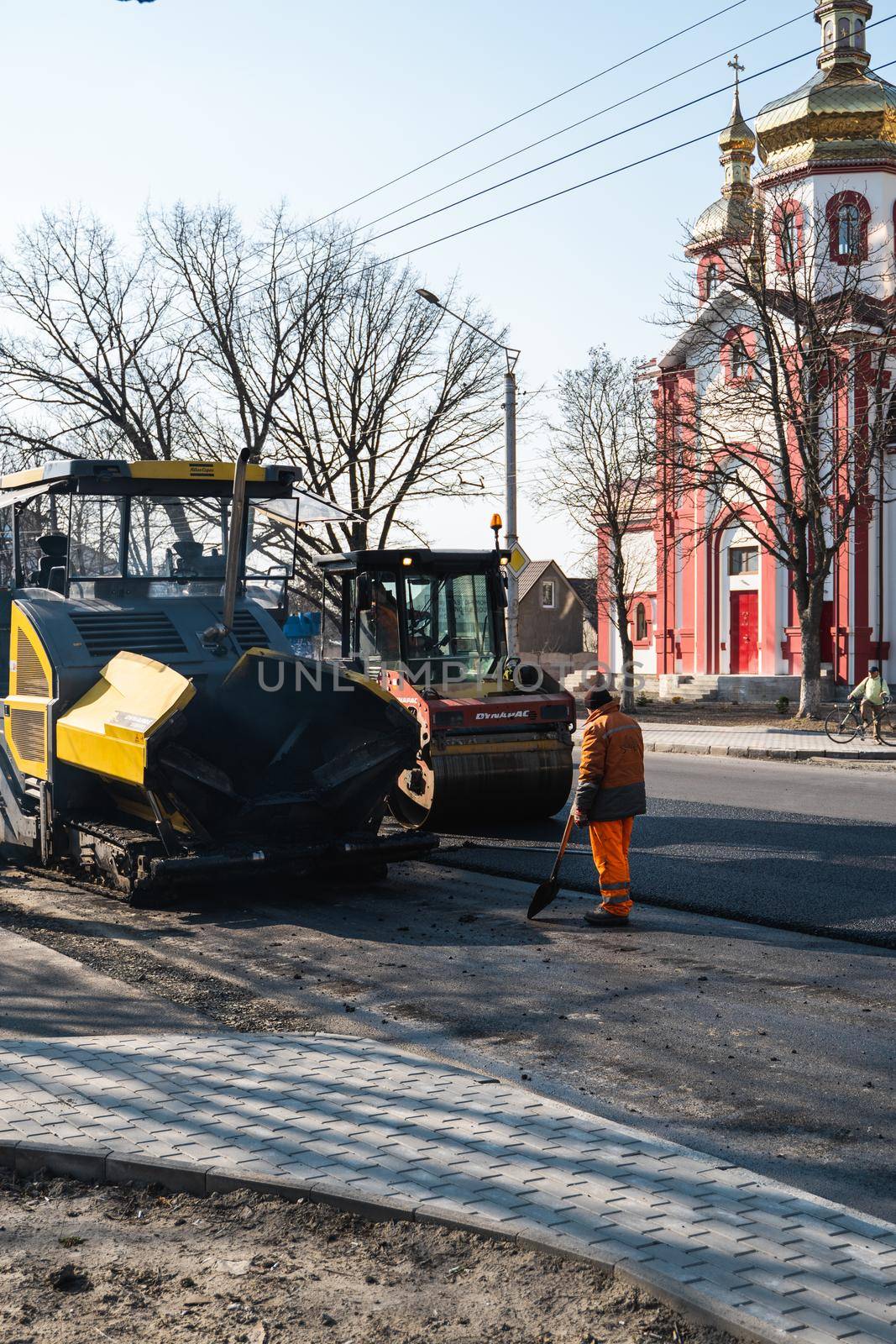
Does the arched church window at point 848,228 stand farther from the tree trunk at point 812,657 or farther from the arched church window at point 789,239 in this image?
the tree trunk at point 812,657

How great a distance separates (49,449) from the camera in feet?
112

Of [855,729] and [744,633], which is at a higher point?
[744,633]

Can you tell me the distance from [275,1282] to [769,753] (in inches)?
786

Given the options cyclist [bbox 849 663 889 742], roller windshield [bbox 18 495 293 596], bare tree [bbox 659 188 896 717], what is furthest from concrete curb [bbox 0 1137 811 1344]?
bare tree [bbox 659 188 896 717]

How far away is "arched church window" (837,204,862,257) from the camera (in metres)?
34.8

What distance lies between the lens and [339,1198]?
3.99m

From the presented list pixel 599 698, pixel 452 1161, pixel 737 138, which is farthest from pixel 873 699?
pixel 737 138

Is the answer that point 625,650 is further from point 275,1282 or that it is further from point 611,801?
point 275,1282

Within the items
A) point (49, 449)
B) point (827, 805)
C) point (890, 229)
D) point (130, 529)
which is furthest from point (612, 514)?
point (130, 529)

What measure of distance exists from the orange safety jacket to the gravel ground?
189 inches

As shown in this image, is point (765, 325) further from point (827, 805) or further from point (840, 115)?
point (827, 805)

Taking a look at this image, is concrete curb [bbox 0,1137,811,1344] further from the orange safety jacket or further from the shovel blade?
the orange safety jacket

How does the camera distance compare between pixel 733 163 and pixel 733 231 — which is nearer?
pixel 733 231

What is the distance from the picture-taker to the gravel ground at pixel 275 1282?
336 cm
